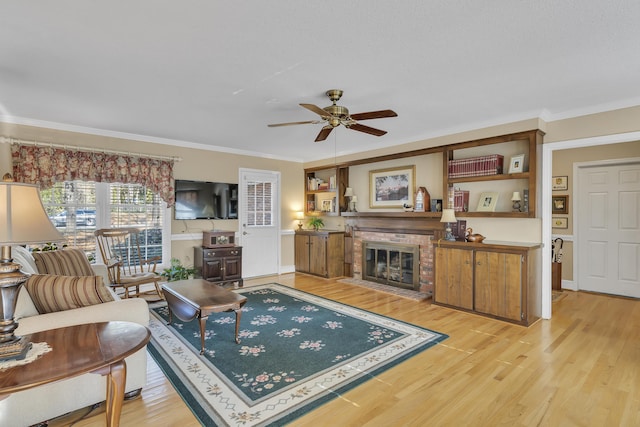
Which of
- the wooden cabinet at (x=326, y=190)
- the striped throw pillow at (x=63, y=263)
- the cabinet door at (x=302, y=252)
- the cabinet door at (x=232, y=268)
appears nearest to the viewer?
the striped throw pillow at (x=63, y=263)

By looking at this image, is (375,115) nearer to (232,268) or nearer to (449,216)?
(449,216)

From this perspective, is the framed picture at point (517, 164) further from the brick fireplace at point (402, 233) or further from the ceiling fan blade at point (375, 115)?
the ceiling fan blade at point (375, 115)

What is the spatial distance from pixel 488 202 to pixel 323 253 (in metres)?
3.03

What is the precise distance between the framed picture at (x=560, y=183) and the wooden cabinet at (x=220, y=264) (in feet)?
17.6

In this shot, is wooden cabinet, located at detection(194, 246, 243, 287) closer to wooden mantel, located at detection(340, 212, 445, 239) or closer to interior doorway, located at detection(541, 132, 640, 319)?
wooden mantel, located at detection(340, 212, 445, 239)

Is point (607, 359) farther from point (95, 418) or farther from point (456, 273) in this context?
point (95, 418)

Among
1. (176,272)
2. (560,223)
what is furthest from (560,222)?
(176,272)

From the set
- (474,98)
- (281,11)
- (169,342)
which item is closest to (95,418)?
(169,342)

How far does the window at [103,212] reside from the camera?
4.46 metres

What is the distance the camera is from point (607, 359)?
9.28 feet

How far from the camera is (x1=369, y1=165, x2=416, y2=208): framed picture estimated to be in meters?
5.37

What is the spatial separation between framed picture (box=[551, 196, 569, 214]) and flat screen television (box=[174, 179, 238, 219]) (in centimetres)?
549

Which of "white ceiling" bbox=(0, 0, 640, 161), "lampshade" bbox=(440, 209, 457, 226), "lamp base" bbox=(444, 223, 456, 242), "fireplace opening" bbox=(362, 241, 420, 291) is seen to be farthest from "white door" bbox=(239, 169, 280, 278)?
"lampshade" bbox=(440, 209, 457, 226)

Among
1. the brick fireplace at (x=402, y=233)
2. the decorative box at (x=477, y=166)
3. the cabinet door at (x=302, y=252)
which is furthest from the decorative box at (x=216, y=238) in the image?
the decorative box at (x=477, y=166)
